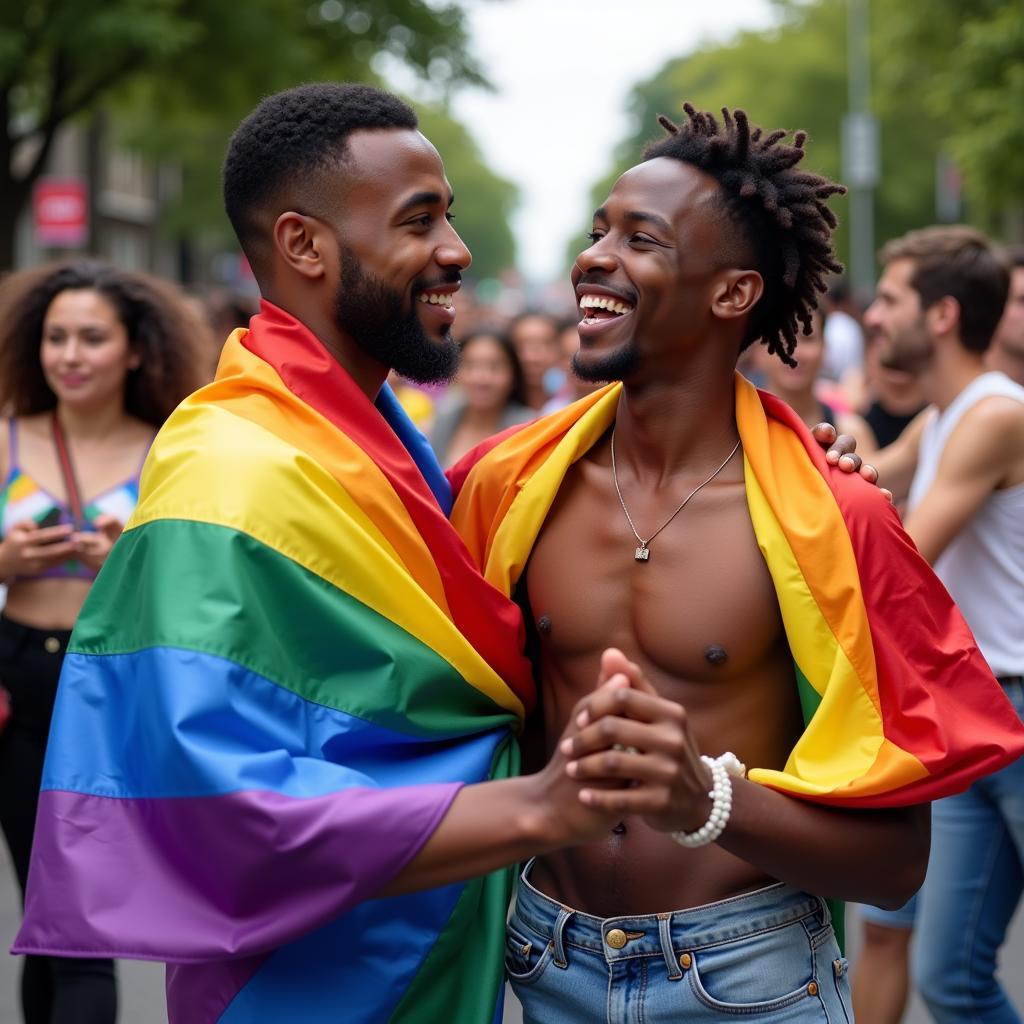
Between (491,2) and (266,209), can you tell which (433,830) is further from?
(491,2)

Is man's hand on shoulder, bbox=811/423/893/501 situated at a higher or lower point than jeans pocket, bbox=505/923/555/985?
higher

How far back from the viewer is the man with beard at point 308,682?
2539 millimetres

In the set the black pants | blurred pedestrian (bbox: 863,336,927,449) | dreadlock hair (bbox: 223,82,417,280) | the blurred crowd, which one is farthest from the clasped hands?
blurred pedestrian (bbox: 863,336,927,449)

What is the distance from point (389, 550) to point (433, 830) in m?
0.60

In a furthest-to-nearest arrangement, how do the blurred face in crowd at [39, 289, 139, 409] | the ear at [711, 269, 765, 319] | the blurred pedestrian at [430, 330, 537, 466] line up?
the blurred pedestrian at [430, 330, 537, 466] < the blurred face in crowd at [39, 289, 139, 409] < the ear at [711, 269, 765, 319]

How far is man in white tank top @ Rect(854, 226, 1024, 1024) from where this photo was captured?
14.7 feet

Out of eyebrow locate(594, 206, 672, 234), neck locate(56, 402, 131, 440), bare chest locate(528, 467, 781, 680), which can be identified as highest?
eyebrow locate(594, 206, 672, 234)

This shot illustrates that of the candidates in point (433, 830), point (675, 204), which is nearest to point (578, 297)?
point (675, 204)

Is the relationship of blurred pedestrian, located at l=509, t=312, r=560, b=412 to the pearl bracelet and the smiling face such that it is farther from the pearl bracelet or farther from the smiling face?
the pearl bracelet

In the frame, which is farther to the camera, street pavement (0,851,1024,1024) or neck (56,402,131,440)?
street pavement (0,851,1024,1024)

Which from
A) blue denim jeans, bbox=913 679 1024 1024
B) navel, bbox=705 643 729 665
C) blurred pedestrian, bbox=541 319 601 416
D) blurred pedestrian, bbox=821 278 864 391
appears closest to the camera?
navel, bbox=705 643 729 665

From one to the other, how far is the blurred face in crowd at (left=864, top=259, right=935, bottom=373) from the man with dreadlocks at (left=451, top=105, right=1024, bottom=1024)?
1761 mm

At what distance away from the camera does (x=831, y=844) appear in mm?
2838

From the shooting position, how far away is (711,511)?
3121 millimetres
